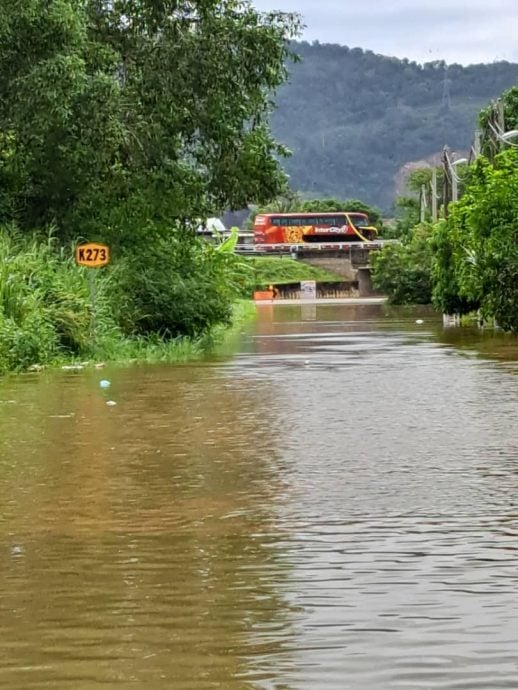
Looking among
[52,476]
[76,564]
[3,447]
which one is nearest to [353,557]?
[76,564]

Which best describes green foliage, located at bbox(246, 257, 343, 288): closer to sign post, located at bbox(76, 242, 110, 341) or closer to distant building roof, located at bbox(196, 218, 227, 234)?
distant building roof, located at bbox(196, 218, 227, 234)

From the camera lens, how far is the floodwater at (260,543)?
17.7 feet

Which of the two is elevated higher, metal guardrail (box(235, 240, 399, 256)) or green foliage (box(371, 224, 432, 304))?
metal guardrail (box(235, 240, 399, 256))

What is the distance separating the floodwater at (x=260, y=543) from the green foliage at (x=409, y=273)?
57190 mm

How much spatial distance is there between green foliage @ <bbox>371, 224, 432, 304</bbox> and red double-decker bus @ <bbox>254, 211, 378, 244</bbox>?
45.5 metres

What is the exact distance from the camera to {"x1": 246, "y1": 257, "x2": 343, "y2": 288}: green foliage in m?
104

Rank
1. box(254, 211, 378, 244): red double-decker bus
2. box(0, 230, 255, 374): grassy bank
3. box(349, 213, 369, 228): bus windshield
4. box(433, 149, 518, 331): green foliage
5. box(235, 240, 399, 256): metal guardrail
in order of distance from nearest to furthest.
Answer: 1. box(0, 230, 255, 374): grassy bank
2. box(433, 149, 518, 331): green foliage
3. box(235, 240, 399, 256): metal guardrail
4. box(254, 211, 378, 244): red double-decker bus
5. box(349, 213, 369, 228): bus windshield

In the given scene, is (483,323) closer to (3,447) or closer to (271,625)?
(3,447)

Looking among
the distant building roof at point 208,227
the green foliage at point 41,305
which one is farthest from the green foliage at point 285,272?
the green foliage at point 41,305

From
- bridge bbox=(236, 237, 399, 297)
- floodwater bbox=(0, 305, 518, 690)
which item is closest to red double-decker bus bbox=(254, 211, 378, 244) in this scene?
bridge bbox=(236, 237, 399, 297)

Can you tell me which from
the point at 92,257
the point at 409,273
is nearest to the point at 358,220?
the point at 409,273

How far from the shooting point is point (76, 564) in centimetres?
730

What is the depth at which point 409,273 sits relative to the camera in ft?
242

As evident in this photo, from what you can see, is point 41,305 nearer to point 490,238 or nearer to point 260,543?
point 490,238
